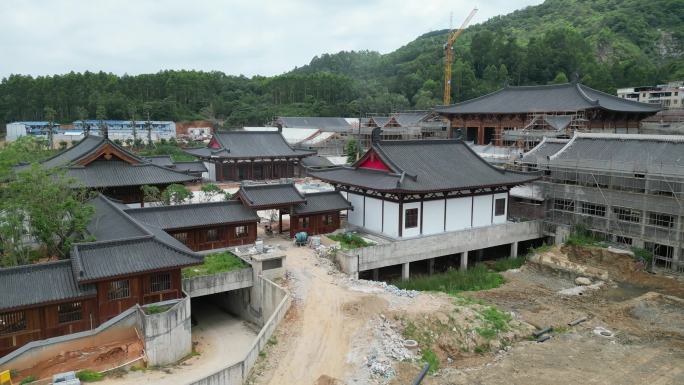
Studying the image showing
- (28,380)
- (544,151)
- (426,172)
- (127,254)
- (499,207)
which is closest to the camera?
(28,380)

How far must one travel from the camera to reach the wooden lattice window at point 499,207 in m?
34.2

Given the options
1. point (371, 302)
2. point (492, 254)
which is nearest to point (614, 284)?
point (492, 254)

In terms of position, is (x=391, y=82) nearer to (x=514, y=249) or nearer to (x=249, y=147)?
(x=249, y=147)

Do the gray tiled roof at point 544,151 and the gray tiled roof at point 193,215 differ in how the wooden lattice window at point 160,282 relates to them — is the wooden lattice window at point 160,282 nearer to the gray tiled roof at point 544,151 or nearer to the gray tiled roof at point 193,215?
the gray tiled roof at point 193,215

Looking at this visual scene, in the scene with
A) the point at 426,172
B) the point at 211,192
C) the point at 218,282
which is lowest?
the point at 218,282

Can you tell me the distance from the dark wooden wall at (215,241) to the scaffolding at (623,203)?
2039cm

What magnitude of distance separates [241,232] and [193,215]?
2.91 metres

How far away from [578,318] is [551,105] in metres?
30.1

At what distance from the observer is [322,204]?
31.5 metres

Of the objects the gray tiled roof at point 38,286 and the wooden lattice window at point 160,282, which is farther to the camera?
the wooden lattice window at point 160,282

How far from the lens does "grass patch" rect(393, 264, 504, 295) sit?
90.0ft

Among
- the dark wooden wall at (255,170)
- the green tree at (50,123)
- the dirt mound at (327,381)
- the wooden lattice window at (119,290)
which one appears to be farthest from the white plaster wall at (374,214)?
the green tree at (50,123)

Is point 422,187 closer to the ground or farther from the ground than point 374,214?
farther from the ground

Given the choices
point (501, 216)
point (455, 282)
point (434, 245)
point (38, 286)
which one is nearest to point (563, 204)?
point (501, 216)
